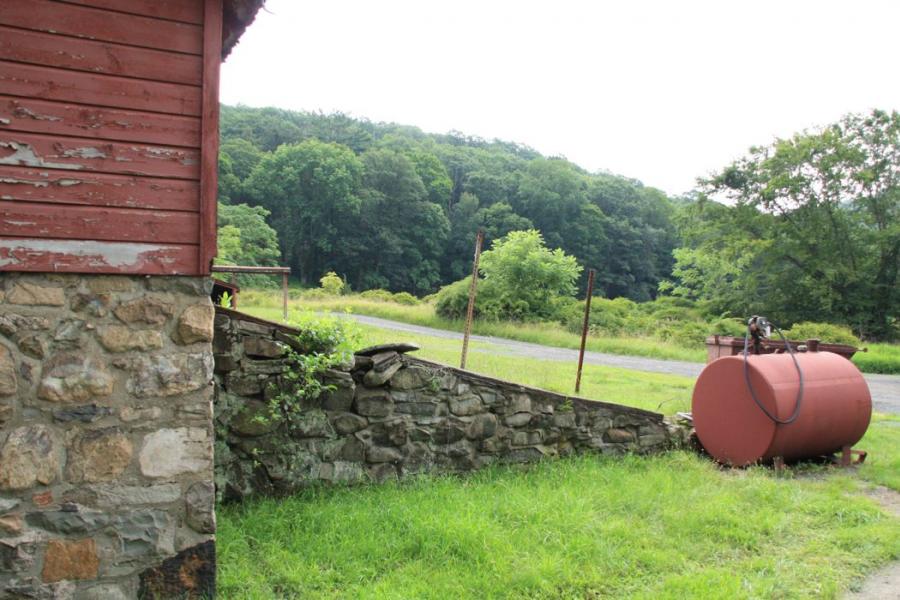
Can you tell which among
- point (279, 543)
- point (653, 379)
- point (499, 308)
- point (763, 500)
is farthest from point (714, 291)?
point (279, 543)

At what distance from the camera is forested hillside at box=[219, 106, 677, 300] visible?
173ft

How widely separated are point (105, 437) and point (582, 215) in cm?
5497

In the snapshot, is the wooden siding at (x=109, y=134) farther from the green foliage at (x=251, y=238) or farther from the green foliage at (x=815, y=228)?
the green foliage at (x=251, y=238)

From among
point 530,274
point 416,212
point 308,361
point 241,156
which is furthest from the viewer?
point 416,212

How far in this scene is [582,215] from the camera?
184ft

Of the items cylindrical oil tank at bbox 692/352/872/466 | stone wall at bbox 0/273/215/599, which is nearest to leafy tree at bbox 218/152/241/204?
cylindrical oil tank at bbox 692/352/872/466

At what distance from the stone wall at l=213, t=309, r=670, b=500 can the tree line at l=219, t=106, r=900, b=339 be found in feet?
86.0

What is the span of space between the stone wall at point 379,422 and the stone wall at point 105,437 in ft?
4.37

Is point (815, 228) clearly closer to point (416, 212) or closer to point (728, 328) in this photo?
point (728, 328)

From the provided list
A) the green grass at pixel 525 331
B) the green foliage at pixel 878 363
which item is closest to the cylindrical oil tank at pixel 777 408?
the green grass at pixel 525 331

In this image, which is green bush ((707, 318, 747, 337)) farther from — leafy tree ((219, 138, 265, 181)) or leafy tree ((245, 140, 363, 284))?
leafy tree ((219, 138, 265, 181))

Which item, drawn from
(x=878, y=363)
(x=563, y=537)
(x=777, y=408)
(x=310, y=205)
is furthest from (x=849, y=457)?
(x=310, y=205)

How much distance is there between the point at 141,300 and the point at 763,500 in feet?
16.5

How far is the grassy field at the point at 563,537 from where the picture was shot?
12.6 feet
